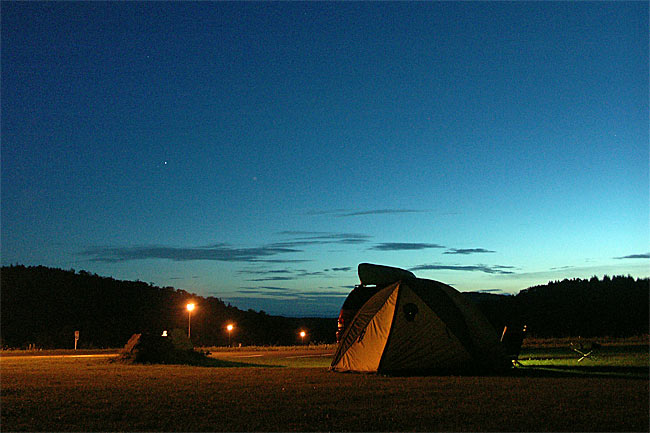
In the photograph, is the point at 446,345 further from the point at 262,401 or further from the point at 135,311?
the point at 135,311

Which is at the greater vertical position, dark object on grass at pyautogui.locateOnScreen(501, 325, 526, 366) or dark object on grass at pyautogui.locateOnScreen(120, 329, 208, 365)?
Answer: dark object on grass at pyautogui.locateOnScreen(501, 325, 526, 366)

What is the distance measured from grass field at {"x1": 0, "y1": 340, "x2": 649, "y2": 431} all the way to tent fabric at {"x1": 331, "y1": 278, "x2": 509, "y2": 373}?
0.79 meters

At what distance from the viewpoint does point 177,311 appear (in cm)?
6344

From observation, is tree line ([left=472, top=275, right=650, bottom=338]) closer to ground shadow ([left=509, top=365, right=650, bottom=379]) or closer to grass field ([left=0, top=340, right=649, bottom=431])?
ground shadow ([left=509, top=365, right=650, bottom=379])

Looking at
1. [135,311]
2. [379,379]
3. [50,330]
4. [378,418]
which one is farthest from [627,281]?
[378,418]

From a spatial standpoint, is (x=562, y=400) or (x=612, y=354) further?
(x=612, y=354)

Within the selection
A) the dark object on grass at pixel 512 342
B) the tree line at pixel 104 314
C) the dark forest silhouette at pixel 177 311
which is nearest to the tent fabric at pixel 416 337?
the dark object on grass at pixel 512 342

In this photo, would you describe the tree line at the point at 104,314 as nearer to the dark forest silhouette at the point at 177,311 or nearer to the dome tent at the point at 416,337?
the dark forest silhouette at the point at 177,311

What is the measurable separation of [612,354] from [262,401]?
15768 millimetres

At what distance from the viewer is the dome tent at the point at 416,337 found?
49.8 ft

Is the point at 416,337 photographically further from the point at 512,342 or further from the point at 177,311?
the point at 177,311

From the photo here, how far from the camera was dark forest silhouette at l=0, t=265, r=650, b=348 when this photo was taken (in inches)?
2089

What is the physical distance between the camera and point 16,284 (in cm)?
6225

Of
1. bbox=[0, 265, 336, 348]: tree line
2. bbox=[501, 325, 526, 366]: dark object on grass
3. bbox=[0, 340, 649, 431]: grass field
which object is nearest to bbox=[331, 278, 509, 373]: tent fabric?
bbox=[0, 340, 649, 431]: grass field
